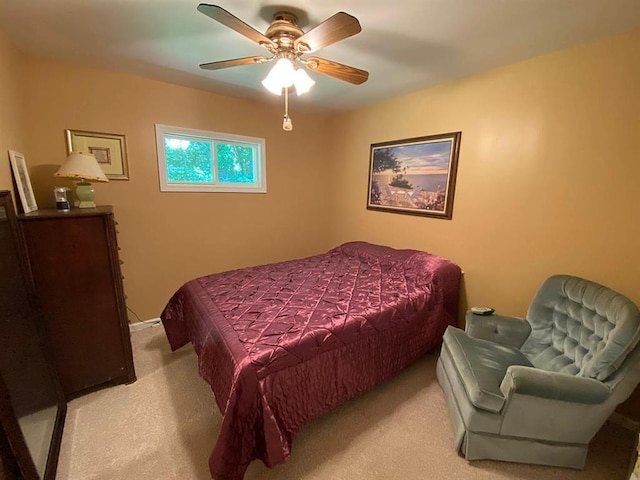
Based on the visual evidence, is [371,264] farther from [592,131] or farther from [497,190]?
[592,131]

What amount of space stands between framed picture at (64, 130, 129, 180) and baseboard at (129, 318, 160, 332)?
1.48 metres

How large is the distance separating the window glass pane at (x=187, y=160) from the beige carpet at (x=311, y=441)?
6.53 feet

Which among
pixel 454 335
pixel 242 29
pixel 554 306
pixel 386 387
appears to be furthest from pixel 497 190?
pixel 242 29

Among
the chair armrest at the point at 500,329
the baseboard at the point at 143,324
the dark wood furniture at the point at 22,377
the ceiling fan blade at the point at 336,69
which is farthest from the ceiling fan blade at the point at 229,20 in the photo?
the baseboard at the point at 143,324

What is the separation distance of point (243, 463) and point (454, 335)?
1.53 meters

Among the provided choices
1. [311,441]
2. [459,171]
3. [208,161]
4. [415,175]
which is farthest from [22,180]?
[459,171]

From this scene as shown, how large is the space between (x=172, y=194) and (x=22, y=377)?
1.89 m

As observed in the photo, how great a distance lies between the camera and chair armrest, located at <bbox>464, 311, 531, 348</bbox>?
196 centimetres

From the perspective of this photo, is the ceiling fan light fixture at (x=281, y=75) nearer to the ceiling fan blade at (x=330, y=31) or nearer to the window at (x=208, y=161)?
the ceiling fan blade at (x=330, y=31)

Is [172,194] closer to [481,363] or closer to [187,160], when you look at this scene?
[187,160]

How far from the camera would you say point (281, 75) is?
1.56m

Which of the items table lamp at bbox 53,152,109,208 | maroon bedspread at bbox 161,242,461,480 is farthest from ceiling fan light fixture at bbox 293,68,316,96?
table lamp at bbox 53,152,109,208

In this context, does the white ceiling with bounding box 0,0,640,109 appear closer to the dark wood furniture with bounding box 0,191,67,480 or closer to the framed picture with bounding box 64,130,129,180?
the framed picture with bounding box 64,130,129,180

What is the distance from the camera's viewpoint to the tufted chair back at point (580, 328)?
1.38 m
